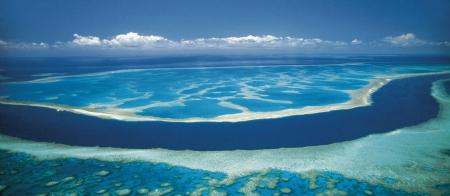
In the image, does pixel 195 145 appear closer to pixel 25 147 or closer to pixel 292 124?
pixel 292 124

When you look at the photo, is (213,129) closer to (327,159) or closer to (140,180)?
(140,180)

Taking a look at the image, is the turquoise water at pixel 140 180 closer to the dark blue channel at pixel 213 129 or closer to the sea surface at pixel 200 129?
the sea surface at pixel 200 129

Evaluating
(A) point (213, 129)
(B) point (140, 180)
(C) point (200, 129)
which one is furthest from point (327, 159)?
(B) point (140, 180)

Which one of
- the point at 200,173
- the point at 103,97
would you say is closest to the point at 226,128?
the point at 200,173

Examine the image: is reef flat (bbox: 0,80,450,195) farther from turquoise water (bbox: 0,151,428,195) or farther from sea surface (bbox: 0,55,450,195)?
turquoise water (bbox: 0,151,428,195)

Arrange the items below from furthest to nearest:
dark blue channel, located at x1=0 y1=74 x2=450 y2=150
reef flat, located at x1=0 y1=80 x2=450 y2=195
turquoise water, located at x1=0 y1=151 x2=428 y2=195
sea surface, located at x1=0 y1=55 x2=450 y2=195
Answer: dark blue channel, located at x1=0 y1=74 x2=450 y2=150 < reef flat, located at x1=0 y1=80 x2=450 y2=195 < sea surface, located at x1=0 y1=55 x2=450 y2=195 < turquoise water, located at x1=0 y1=151 x2=428 y2=195

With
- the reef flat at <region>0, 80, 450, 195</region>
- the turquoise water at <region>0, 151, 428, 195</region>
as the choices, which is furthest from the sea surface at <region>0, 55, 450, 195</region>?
the reef flat at <region>0, 80, 450, 195</region>
